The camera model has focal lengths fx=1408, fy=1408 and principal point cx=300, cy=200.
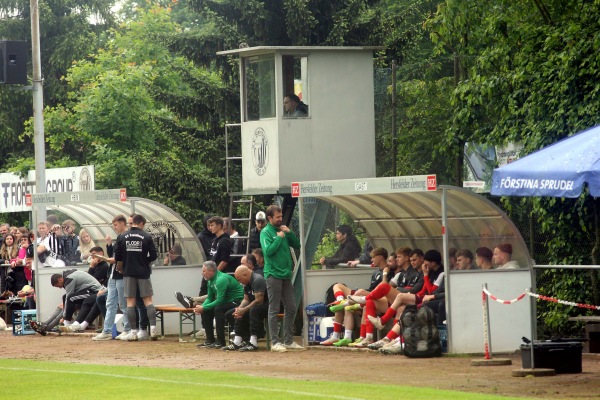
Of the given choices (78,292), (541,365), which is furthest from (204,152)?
(541,365)

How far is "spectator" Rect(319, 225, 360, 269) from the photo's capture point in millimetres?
21953

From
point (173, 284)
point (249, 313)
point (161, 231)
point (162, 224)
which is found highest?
point (162, 224)

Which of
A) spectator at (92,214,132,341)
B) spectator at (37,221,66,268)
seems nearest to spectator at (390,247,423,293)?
spectator at (92,214,132,341)

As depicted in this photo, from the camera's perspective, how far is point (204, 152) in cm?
3266

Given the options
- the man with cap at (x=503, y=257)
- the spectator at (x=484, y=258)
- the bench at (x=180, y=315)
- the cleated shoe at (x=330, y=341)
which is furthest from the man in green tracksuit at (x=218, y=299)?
the man with cap at (x=503, y=257)

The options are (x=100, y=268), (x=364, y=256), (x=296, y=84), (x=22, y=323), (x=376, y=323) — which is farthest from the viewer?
(x=22, y=323)

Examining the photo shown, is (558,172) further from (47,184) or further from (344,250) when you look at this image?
(47,184)

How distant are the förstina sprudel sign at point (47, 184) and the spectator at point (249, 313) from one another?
11619 millimetres

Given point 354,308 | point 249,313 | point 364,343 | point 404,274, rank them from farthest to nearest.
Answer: point 249,313, point 354,308, point 404,274, point 364,343

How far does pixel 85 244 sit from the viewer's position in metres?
26.9

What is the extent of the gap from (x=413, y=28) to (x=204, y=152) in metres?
5.61

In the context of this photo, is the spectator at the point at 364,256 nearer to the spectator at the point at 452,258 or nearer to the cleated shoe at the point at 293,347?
the cleated shoe at the point at 293,347

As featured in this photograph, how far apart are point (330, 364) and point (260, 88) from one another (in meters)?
7.44

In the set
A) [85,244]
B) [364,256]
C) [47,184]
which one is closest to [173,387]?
[364,256]
